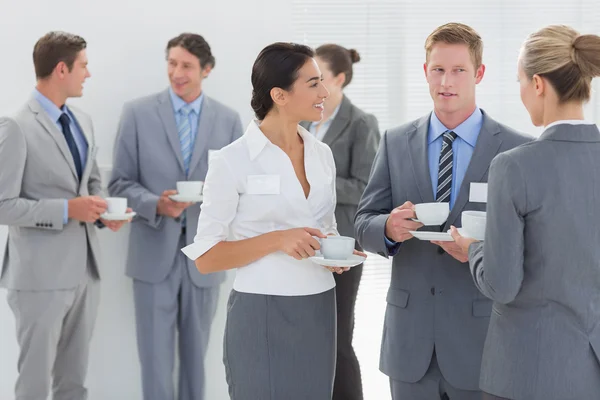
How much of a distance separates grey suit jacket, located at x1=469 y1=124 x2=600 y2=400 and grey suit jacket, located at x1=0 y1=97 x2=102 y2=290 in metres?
2.28

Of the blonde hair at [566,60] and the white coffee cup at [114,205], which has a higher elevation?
the blonde hair at [566,60]

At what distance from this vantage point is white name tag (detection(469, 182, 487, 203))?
237 cm

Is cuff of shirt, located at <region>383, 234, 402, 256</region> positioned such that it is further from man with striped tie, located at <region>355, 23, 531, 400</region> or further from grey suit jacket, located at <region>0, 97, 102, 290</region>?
grey suit jacket, located at <region>0, 97, 102, 290</region>

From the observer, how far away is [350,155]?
12.8 ft

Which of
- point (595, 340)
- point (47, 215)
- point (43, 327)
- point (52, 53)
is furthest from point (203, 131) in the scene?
point (595, 340)

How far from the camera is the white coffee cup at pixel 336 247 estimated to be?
89.0 inches

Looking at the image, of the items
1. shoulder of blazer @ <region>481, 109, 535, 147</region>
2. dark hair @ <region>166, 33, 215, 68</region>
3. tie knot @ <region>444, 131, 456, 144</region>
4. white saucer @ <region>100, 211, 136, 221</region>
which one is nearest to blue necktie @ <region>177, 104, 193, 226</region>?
dark hair @ <region>166, 33, 215, 68</region>

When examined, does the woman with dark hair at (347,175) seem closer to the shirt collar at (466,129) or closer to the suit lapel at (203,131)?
the suit lapel at (203,131)

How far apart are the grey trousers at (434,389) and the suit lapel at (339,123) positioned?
1711mm

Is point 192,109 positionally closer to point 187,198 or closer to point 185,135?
point 185,135

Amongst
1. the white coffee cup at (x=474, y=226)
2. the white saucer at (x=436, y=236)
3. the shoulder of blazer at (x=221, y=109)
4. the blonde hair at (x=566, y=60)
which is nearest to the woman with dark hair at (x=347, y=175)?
the shoulder of blazer at (x=221, y=109)

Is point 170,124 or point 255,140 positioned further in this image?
point 170,124

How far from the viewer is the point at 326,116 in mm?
4008

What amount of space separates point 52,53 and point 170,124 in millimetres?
704
